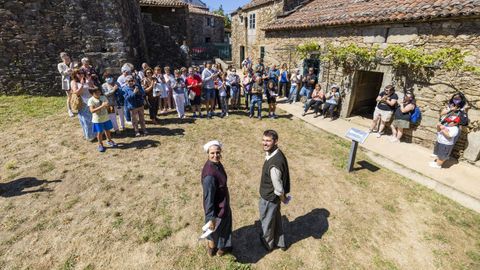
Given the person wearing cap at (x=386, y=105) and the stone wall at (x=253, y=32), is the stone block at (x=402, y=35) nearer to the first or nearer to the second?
the person wearing cap at (x=386, y=105)

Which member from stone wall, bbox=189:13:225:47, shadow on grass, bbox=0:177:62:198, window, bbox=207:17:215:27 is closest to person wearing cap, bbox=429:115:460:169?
shadow on grass, bbox=0:177:62:198

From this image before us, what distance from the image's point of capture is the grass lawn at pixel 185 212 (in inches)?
143

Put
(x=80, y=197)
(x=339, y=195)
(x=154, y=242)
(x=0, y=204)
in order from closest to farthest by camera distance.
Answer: (x=154, y=242) < (x=0, y=204) < (x=80, y=197) < (x=339, y=195)

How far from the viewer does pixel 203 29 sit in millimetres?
→ 30203

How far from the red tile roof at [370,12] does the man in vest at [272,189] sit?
6300 mm

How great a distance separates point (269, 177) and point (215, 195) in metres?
0.77

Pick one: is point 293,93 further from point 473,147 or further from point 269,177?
point 269,177

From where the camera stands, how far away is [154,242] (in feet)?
12.6

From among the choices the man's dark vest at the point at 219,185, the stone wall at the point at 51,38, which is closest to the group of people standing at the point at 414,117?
the man's dark vest at the point at 219,185

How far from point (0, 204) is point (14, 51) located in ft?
29.2

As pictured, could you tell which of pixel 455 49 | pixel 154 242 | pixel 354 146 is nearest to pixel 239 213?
pixel 154 242

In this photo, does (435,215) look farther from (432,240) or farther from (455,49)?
(455,49)

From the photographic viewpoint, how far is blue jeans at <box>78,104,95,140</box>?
6.56 m

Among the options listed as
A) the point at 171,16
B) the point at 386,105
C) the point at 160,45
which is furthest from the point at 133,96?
the point at 171,16
